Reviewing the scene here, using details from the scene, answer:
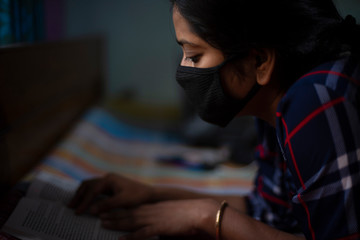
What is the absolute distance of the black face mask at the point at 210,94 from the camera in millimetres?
759

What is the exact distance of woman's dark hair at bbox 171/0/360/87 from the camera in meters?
0.67

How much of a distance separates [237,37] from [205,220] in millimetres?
415

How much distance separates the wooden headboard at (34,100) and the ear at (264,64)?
0.76m

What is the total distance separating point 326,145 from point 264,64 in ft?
0.76

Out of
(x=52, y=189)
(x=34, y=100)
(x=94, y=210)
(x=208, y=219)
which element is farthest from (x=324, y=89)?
(x=34, y=100)

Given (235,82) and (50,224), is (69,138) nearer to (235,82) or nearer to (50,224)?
(50,224)

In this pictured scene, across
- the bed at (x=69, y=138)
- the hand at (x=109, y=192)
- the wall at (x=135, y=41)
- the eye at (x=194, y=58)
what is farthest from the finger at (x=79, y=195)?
the wall at (x=135, y=41)

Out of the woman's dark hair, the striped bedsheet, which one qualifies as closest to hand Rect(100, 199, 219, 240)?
the woman's dark hair

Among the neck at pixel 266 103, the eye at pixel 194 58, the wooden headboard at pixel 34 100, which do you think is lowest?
the wooden headboard at pixel 34 100

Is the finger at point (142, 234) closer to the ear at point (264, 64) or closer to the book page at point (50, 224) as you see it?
the book page at point (50, 224)

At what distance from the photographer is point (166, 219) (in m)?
0.81

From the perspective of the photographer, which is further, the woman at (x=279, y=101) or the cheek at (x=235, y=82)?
the cheek at (x=235, y=82)

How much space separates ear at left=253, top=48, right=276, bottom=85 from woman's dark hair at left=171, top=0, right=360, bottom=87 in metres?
0.02

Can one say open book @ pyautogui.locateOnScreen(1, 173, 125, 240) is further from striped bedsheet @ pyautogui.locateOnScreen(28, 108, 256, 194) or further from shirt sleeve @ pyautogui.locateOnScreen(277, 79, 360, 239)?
shirt sleeve @ pyautogui.locateOnScreen(277, 79, 360, 239)
